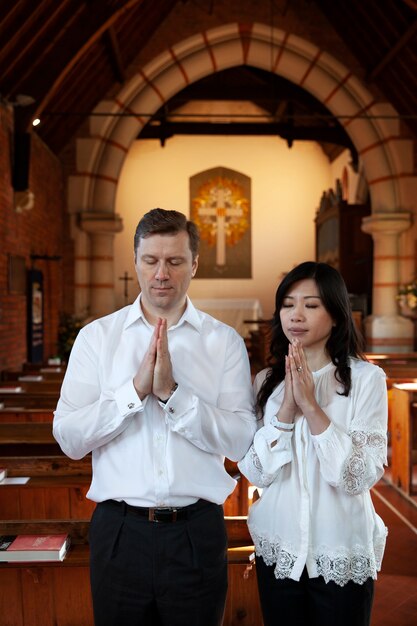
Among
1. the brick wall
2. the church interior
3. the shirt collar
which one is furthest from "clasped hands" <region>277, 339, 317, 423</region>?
the brick wall

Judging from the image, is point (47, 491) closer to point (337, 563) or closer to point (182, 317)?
point (182, 317)

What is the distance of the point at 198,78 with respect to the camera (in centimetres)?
1134

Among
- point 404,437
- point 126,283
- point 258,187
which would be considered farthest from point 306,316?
point 258,187

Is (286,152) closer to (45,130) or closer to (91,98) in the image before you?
(91,98)

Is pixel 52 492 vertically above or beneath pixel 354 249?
beneath

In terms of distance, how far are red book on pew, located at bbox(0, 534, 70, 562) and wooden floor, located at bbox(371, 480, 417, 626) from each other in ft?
5.38

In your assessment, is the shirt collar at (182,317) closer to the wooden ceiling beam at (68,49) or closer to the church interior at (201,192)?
the church interior at (201,192)

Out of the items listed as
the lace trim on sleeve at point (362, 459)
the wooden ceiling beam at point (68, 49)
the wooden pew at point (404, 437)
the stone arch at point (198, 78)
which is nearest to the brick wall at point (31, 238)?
the wooden ceiling beam at point (68, 49)

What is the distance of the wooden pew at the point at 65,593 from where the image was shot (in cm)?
270

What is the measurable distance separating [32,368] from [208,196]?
9.22 meters

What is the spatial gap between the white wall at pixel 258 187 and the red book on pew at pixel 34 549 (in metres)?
13.6

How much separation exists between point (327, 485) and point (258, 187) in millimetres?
15069

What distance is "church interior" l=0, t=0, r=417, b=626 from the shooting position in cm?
346

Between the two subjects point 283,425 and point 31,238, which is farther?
point 31,238
